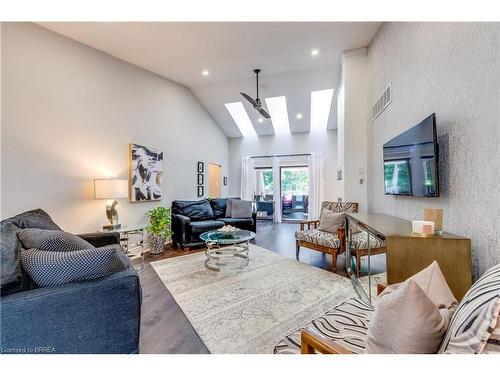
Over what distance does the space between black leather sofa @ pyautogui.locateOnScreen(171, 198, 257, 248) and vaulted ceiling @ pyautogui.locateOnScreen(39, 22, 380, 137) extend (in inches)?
104

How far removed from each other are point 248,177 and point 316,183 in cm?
222

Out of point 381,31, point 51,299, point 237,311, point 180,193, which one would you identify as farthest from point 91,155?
point 381,31

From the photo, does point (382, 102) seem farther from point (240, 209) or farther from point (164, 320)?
point (164, 320)

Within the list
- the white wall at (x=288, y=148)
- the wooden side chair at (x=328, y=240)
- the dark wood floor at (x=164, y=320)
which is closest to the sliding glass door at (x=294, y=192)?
the white wall at (x=288, y=148)

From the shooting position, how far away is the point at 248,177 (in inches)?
310

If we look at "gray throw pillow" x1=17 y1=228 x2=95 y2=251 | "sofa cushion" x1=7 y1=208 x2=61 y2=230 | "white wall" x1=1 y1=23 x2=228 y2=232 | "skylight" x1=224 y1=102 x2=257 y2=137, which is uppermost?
A: "skylight" x1=224 y1=102 x2=257 y2=137

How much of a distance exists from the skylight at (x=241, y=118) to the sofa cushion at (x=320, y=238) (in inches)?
159

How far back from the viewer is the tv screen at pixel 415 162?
73.5 inches

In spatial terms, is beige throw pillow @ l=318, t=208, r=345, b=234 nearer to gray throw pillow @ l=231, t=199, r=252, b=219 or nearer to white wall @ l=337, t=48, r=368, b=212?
white wall @ l=337, t=48, r=368, b=212

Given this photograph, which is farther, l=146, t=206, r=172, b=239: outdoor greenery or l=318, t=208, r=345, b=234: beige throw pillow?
l=146, t=206, r=172, b=239: outdoor greenery

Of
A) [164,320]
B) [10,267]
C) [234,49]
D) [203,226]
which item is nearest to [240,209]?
[203,226]

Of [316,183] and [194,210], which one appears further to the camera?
[316,183]

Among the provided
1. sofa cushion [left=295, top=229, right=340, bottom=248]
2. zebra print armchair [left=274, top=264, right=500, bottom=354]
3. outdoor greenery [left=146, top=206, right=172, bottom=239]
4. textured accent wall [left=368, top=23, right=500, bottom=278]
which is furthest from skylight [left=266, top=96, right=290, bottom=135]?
zebra print armchair [left=274, top=264, right=500, bottom=354]

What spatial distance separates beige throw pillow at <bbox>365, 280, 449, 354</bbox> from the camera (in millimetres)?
749
